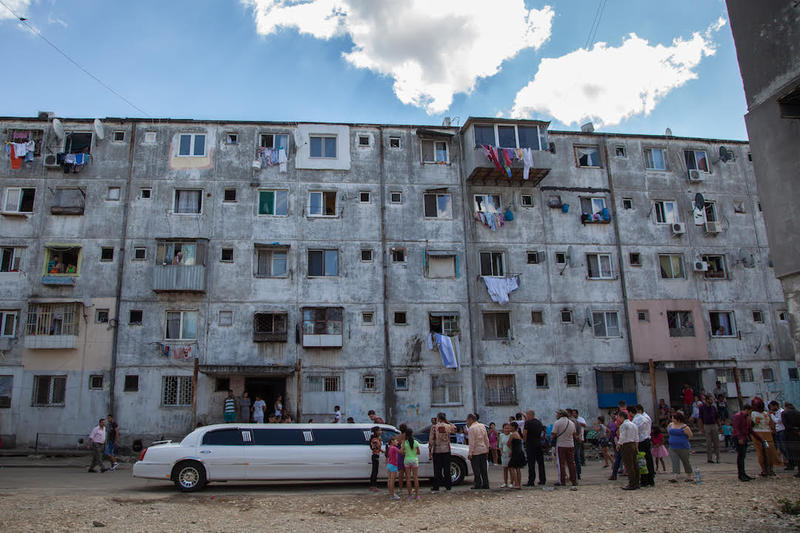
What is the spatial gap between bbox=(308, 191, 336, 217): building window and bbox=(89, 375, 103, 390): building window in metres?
11.7

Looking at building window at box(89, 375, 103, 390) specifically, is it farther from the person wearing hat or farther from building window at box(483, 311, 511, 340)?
the person wearing hat

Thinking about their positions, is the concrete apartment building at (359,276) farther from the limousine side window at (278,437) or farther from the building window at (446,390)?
the limousine side window at (278,437)

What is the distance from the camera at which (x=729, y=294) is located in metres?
31.0

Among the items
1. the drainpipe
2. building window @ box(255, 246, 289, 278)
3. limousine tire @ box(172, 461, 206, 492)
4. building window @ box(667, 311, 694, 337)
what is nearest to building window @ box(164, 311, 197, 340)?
building window @ box(255, 246, 289, 278)

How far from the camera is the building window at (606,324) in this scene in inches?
1164

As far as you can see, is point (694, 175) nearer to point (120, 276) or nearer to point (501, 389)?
point (501, 389)

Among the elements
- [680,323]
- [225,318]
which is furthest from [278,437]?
[680,323]

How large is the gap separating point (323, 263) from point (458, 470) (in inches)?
571

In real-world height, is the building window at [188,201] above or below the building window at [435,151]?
below

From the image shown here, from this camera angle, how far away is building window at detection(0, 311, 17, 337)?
26172 mm

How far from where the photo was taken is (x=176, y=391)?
26.3 m

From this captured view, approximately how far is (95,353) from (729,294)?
3071cm

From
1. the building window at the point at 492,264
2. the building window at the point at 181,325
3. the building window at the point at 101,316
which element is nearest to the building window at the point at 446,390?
the building window at the point at 492,264

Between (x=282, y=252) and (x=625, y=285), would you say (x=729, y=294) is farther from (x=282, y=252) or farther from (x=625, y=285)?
(x=282, y=252)
